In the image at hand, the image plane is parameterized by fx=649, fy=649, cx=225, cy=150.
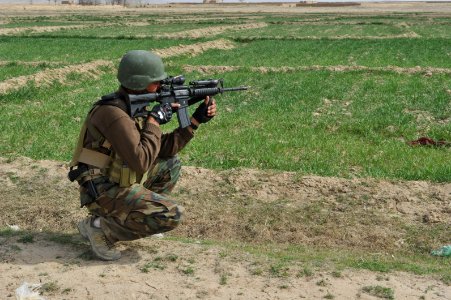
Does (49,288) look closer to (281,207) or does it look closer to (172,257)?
(172,257)

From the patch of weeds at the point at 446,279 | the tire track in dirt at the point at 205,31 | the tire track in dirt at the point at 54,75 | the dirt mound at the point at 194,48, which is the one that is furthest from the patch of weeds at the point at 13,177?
the tire track in dirt at the point at 205,31

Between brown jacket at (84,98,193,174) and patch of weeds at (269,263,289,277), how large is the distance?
1326 mm

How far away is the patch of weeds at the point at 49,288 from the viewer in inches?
196

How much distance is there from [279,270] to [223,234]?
1.64m

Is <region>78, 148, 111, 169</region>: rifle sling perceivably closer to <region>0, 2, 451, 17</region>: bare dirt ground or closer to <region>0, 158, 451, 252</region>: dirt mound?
<region>0, 158, 451, 252</region>: dirt mound

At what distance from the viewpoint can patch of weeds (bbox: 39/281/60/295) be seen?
4.97m

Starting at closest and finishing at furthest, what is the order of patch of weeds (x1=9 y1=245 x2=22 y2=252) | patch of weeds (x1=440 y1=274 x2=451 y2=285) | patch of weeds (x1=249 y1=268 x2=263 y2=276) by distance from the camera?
patch of weeds (x1=440 y1=274 x2=451 y2=285) → patch of weeds (x1=249 y1=268 x2=263 y2=276) → patch of weeds (x1=9 y1=245 x2=22 y2=252)

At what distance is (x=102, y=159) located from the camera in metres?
5.39

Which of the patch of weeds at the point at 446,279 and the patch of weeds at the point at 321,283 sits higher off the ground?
the patch of weeds at the point at 321,283

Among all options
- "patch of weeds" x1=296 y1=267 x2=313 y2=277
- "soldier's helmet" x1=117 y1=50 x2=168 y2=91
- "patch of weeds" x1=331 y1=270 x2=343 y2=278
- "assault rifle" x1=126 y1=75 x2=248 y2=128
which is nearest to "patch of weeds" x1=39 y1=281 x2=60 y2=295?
"assault rifle" x1=126 y1=75 x2=248 y2=128

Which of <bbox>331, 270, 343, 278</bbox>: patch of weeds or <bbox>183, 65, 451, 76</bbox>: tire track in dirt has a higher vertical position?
<bbox>331, 270, 343, 278</bbox>: patch of weeds

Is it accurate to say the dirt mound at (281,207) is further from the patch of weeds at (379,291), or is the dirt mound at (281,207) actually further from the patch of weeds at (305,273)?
the patch of weeds at (379,291)

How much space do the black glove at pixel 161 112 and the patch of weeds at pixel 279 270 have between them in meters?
1.52

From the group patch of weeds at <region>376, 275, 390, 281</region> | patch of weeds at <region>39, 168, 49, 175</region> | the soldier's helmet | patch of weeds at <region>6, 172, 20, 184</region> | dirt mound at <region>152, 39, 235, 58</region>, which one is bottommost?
dirt mound at <region>152, 39, 235, 58</region>
